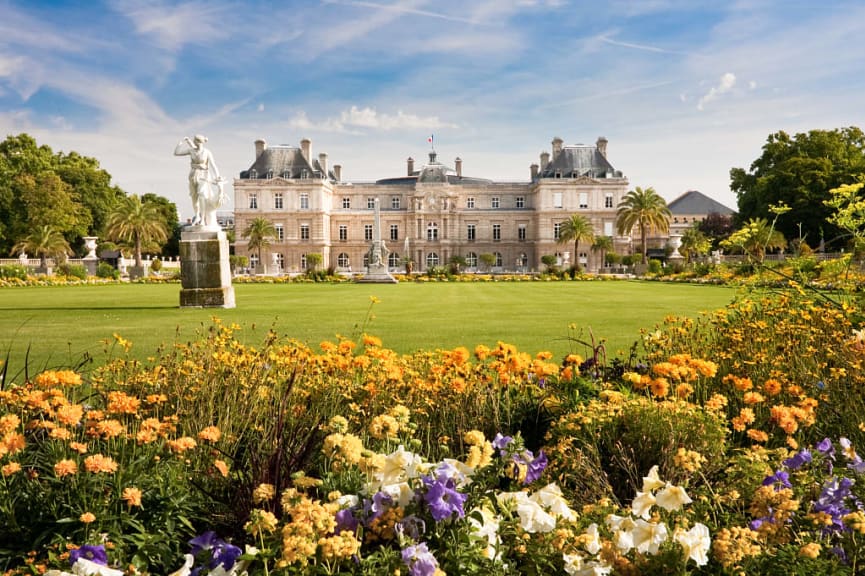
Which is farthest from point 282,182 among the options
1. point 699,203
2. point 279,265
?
point 699,203

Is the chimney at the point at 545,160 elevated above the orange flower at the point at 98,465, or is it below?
above

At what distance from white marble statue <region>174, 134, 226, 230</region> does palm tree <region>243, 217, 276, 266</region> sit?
4978cm

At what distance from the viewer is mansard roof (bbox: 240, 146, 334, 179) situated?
73.2m

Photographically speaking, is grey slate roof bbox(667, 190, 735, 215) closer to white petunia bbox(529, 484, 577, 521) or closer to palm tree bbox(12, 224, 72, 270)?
palm tree bbox(12, 224, 72, 270)

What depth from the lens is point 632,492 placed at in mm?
3787

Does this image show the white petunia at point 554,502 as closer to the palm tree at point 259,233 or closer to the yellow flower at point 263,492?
the yellow flower at point 263,492

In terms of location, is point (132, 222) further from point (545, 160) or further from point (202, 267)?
point (545, 160)

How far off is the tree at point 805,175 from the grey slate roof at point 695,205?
49.0 meters

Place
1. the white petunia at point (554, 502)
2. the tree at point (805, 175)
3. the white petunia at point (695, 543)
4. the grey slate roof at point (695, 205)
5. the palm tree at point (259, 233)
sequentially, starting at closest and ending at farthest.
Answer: the white petunia at point (695, 543) < the white petunia at point (554, 502) < the tree at point (805, 175) < the palm tree at point (259, 233) < the grey slate roof at point (695, 205)

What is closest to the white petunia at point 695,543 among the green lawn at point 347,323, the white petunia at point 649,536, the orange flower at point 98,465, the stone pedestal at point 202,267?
the white petunia at point 649,536

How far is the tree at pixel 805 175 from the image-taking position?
148 feet

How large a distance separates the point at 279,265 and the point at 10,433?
236ft

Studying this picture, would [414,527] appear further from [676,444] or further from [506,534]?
[676,444]

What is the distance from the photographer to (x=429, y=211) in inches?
2940
